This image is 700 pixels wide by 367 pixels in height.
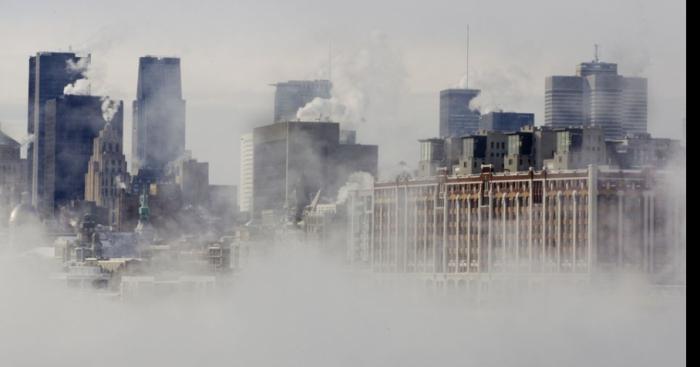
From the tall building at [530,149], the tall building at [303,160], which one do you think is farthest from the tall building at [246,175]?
the tall building at [530,149]

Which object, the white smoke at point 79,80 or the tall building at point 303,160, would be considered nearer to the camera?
the tall building at point 303,160

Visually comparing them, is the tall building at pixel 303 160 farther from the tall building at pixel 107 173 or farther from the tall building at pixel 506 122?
the tall building at pixel 107 173

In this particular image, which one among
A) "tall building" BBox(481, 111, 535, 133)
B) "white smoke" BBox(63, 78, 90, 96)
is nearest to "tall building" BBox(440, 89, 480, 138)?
"tall building" BBox(481, 111, 535, 133)

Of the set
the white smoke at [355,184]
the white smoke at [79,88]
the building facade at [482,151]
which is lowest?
the white smoke at [355,184]

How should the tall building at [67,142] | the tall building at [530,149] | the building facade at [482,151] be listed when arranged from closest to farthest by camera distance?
1. the tall building at [530,149]
2. the building facade at [482,151]
3. the tall building at [67,142]

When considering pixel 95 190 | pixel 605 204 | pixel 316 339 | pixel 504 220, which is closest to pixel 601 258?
pixel 605 204

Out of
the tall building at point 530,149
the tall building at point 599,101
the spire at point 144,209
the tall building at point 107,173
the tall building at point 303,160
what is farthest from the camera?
the tall building at point 107,173

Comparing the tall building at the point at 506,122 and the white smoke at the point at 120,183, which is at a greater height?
the tall building at the point at 506,122
